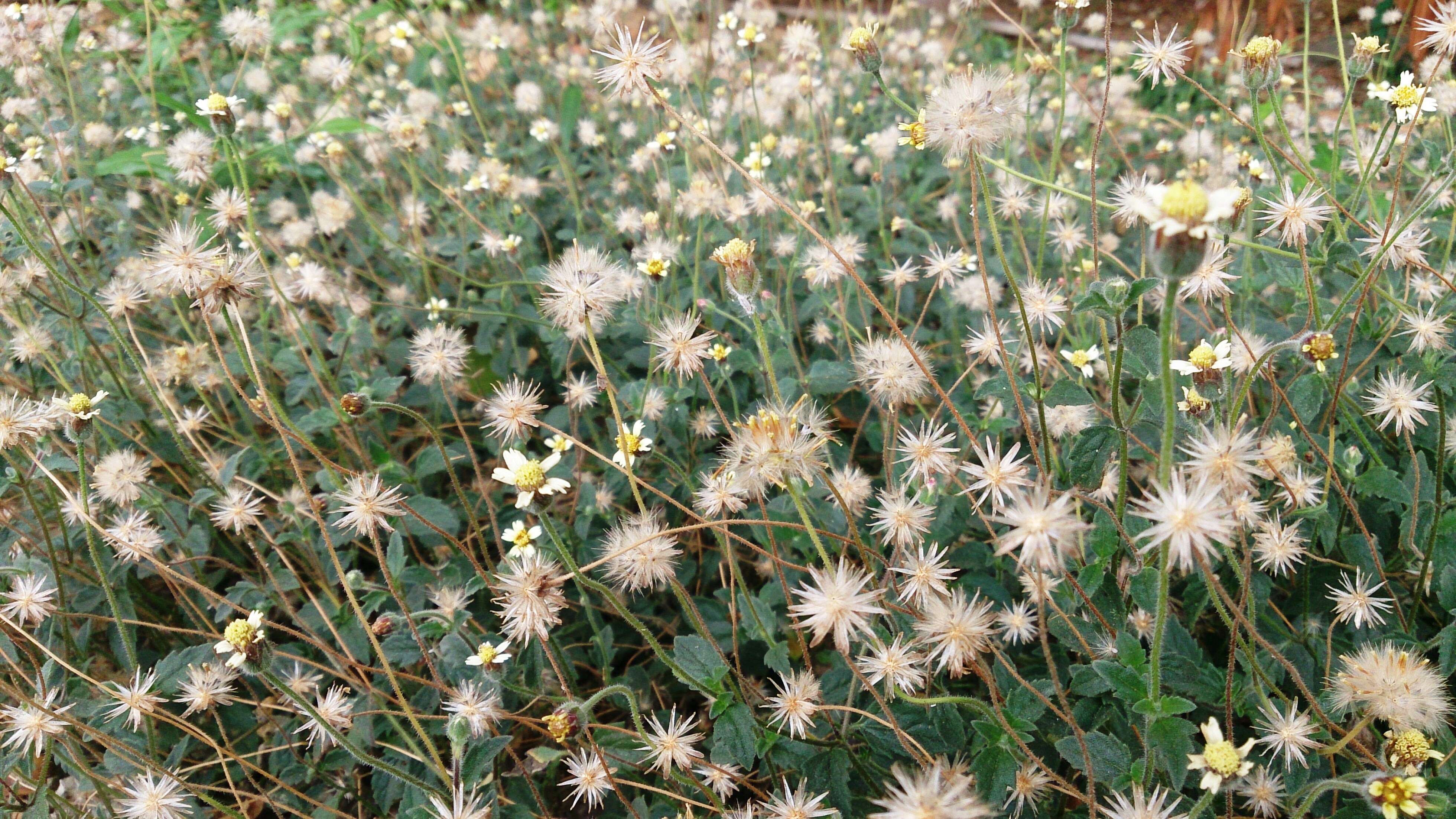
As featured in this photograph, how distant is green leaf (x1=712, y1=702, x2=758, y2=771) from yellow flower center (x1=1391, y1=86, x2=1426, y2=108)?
6.55ft

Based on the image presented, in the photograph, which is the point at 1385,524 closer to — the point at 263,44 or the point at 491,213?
the point at 491,213

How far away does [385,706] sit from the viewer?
1.97 m

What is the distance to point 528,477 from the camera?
4.95ft

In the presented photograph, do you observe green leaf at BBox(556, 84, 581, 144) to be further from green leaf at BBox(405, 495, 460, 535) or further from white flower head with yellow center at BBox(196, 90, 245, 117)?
green leaf at BBox(405, 495, 460, 535)

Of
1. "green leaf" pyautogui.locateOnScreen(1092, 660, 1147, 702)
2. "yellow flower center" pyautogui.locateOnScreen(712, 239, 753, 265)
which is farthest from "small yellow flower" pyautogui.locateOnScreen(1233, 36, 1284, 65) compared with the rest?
"green leaf" pyautogui.locateOnScreen(1092, 660, 1147, 702)

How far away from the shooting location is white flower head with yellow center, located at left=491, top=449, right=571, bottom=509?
1514 millimetres

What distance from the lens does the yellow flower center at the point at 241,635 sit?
1528 millimetres

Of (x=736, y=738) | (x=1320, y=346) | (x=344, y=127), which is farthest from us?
(x=344, y=127)

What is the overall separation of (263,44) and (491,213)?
151cm

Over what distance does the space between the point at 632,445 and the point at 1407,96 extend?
6.34 ft

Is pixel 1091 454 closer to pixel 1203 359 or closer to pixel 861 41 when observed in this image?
pixel 1203 359

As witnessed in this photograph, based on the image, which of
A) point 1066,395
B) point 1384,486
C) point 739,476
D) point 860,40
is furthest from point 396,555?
point 1384,486

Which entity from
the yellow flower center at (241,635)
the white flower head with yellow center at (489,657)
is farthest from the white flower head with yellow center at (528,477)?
the yellow flower center at (241,635)

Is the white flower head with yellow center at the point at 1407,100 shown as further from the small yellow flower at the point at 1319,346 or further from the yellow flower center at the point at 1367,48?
the small yellow flower at the point at 1319,346
